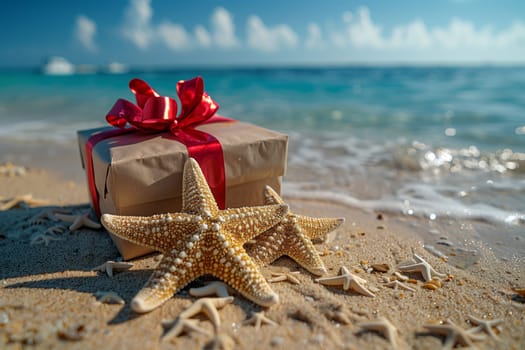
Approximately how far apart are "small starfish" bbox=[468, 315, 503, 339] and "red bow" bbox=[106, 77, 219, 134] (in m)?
2.24

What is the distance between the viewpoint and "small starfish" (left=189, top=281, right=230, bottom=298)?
2.15 meters

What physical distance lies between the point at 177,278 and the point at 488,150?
6.10m

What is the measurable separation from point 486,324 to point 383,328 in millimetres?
594

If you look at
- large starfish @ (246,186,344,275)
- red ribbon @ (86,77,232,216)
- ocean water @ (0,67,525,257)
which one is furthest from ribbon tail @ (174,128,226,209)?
ocean water @ (0,67,525,257)

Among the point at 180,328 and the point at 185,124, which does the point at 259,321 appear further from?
the point at 185,124

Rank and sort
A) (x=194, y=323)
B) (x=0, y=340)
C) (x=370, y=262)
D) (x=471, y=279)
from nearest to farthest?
(x=0, y=340) → (x=194, y=323) → (x=471, y=279) → (x=370, y=262)

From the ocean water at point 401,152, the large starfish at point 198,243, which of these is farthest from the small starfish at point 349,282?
the ocean water at point 401,152

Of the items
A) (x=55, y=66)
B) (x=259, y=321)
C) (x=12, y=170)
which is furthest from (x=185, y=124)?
(x=55, y=66)

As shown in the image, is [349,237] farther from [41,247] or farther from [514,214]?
[41,247]

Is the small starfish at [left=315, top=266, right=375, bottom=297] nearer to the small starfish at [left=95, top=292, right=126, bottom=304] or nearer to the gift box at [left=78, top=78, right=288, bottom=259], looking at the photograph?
the gift box at [left=78, top=78, right=288, bottom=259]

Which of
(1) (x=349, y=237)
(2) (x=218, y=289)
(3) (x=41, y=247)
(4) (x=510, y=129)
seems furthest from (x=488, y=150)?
(3) (x=41, y=247)

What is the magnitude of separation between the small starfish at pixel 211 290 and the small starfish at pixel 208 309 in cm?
9

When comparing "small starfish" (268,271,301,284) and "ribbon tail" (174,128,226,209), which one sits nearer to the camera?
"small starfish" (268,271,301,284)

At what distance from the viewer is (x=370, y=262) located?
2793 mm
